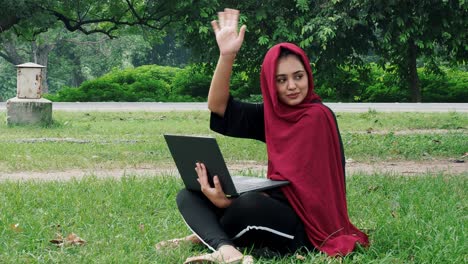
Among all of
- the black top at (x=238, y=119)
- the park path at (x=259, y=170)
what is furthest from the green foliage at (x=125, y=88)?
the black top at (x=238, y=119)

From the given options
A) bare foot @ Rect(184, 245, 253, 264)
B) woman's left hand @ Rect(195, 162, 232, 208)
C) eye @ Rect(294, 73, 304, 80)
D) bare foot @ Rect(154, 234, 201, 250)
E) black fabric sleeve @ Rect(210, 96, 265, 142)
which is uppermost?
eye @ Rect(294, 73, 304, 80)

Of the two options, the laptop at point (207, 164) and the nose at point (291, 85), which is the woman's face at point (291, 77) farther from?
the laptop at point (207, 164)

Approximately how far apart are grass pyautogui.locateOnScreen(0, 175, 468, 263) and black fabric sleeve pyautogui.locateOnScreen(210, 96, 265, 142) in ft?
2.13

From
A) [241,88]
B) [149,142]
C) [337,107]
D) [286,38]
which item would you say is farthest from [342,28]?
[241,88]

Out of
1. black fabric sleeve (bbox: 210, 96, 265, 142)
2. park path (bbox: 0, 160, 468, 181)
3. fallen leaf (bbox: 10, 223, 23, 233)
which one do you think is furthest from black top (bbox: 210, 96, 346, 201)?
park path (bbox: 0, 160, 468, 181)

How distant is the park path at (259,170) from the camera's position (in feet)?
26.5

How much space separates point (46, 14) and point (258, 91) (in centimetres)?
1108

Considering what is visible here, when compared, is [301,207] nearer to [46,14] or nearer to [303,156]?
[303,156]

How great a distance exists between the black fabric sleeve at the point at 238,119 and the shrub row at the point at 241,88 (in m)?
22.1

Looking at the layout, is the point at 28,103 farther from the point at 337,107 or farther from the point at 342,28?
the point at 337,107

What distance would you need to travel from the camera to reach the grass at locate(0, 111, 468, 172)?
381 inches

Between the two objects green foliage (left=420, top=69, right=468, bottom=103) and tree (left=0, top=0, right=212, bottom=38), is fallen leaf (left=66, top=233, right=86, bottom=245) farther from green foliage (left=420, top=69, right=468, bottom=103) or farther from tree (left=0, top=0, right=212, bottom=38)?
green foliage (left=420, top=69, right=468, bottom=103)

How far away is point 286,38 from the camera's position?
48.2 ft

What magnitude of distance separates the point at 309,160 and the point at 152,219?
5.52ft
